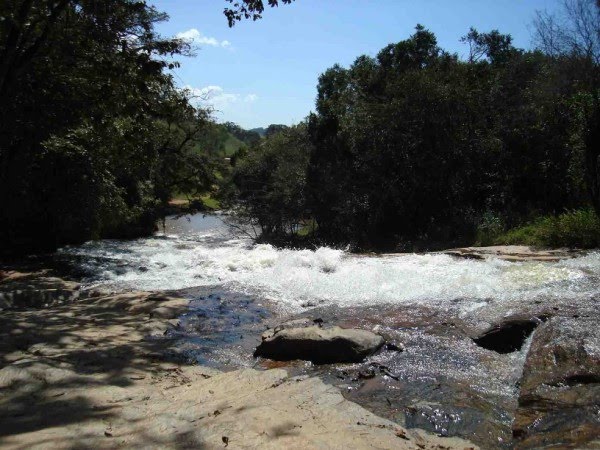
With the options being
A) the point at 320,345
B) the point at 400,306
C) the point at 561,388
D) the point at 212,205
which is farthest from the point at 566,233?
the point at 212,205

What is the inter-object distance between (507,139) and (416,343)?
1379cm

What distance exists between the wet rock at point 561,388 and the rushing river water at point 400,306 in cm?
23

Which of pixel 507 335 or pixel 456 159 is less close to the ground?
pixel 456 159

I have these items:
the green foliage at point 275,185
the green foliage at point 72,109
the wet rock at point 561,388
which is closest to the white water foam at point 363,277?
the wet rock at point 561,388

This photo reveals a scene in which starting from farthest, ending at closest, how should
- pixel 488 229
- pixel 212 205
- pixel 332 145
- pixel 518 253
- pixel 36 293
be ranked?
pixel 212 205 < pixel 332 145 < pixel 488 229 < pixel 518 253 < pixel 36 293

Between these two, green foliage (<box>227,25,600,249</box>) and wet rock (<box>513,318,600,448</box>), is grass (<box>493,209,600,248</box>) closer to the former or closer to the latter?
green foliage (<box>227,25,600,249</box>)

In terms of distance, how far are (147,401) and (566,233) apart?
35.4ft

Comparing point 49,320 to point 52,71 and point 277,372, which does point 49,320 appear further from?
point 52,71

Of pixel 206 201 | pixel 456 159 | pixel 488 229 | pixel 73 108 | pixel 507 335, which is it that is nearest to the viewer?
pixel 507 335

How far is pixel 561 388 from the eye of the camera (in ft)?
14.9

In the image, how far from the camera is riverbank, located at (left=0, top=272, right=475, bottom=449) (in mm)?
3797

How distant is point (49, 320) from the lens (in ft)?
26.3

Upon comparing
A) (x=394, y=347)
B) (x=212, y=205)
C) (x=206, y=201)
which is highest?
(x=206, y=201)

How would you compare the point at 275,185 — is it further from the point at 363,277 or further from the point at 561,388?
the point at 561,388
